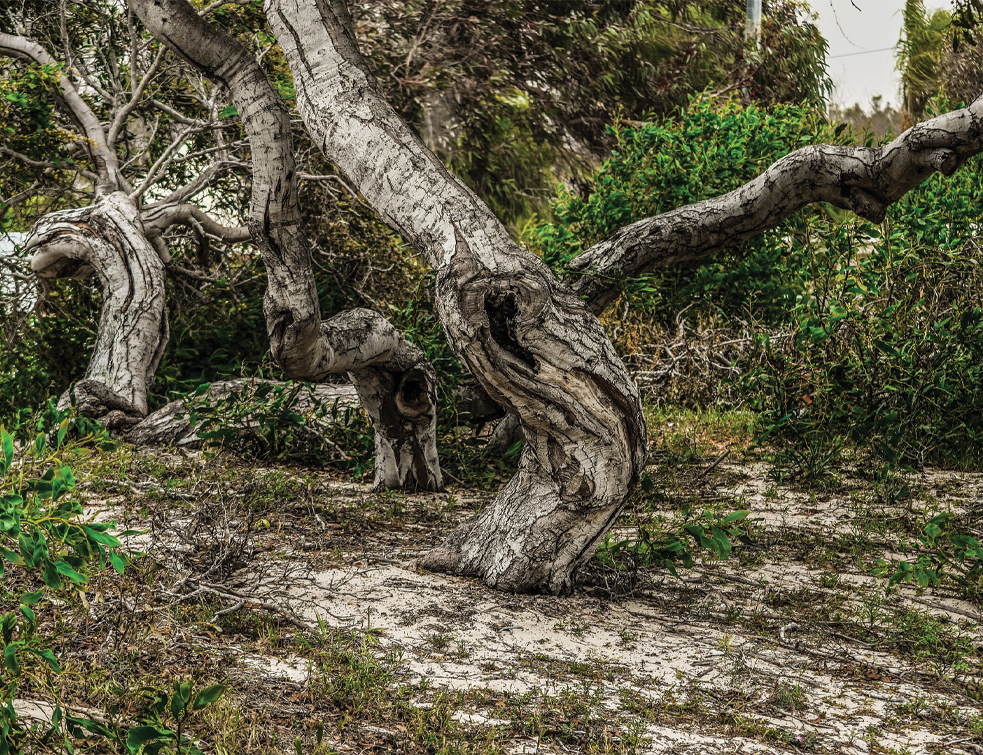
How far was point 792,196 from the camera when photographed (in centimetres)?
488

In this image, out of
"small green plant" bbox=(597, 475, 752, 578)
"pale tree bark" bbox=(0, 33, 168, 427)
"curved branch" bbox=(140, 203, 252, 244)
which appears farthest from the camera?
"curved branch" bbox=(140, 203, 252, 244)

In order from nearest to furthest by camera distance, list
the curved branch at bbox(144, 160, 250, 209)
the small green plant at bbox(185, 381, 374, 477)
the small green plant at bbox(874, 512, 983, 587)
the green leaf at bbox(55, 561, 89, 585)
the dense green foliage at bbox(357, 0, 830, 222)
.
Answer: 1. the green leaf at bbox(55, 561, 89, 585)
2. the small green plant at bbox(874, 512, 983, 587)
3. the small green plant at bbox(185, 381, 374, 477)
4. the curved branch at bbox(144, 160, 250, 209)
5. the dense green foliage at bbox(357, 0, 830, 222)

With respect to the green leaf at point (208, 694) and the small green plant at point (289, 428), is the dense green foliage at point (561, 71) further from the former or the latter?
the green leaf at point (208, 694)

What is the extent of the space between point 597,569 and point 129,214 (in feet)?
17.1

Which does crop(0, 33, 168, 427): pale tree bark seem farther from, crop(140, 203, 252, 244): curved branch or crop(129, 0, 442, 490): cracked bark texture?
crop(129, 0, 442, 490): cracked bark texture

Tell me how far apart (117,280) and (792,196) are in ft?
16.5

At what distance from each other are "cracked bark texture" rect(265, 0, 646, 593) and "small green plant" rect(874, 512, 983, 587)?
112 centimetres

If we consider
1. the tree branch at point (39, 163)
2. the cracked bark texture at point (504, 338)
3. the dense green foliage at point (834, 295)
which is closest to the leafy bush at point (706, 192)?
the dense green foliage at point (834, 295)

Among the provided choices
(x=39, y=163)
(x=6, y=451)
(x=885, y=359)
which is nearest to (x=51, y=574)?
(x=6, y=451)

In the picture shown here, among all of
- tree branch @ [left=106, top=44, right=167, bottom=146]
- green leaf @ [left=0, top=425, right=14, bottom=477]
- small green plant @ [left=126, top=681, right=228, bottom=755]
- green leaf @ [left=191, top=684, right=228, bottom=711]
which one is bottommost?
small green plant @ [left=126, top=681, right=228, bottom=755]

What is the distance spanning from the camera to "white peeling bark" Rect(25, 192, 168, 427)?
269 inches

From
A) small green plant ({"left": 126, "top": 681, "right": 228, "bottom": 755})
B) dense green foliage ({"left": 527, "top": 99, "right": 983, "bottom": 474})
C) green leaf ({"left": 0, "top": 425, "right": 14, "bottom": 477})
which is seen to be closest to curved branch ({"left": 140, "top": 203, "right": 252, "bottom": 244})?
dense green foliage ({"left": 527, "top": 99, "right": 983, "bottom": 474})

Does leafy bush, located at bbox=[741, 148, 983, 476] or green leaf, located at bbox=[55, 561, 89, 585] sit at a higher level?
leafy bush, located at bbox=[741, 148, 983, 476]

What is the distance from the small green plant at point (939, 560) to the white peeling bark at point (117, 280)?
204 inches
